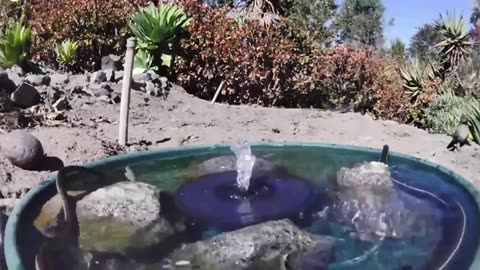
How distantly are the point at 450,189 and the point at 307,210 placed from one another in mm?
1151

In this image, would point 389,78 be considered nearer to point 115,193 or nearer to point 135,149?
point 135,149

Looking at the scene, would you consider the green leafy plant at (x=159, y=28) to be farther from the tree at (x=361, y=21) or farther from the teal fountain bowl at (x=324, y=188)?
the tree at (x=361, y=21)

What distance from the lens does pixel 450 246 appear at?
11.3ft

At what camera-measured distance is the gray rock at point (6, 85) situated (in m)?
7.30

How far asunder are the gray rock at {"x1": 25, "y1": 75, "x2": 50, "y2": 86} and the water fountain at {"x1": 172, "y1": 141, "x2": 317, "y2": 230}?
389cm

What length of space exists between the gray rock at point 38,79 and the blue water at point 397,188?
3.33 m

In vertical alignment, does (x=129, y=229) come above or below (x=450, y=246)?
below

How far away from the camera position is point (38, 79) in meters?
8.16

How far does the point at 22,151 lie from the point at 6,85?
230 cm

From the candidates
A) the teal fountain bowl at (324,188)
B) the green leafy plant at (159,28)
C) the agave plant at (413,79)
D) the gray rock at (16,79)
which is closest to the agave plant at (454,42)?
the agave plant at (413,79)

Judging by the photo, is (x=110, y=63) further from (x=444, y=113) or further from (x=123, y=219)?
(x=123, y=219)

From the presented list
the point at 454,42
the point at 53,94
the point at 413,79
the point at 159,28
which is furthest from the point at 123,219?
the point at 454,42

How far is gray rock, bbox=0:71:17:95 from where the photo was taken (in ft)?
24.0

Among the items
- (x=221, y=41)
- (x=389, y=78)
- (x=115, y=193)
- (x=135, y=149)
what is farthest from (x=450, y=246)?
(x=389, y=78)
